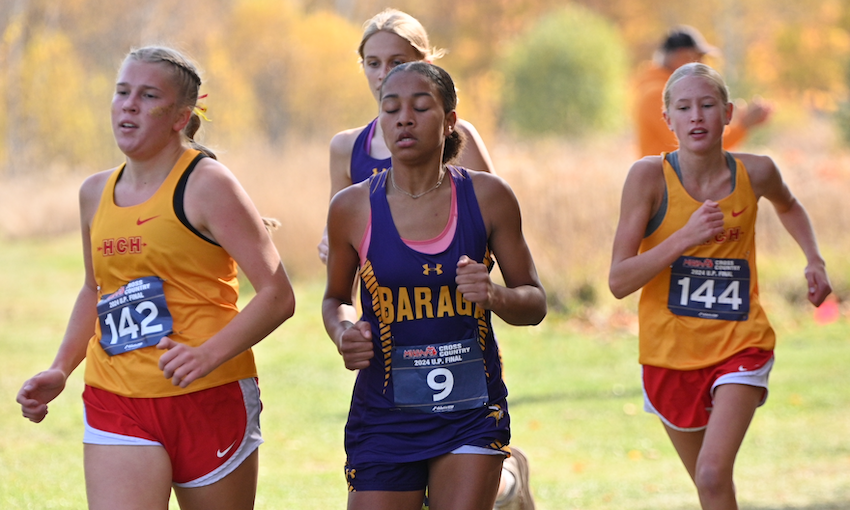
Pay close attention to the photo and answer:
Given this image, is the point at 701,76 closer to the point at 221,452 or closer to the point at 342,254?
the point at 342,254

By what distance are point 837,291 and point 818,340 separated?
1485 mm

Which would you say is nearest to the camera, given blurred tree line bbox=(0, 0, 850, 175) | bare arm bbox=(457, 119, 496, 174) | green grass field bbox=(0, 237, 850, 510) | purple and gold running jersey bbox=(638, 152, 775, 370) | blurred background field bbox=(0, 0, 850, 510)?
purple and gold running jersey bbox=(638, 152, 775, 370)

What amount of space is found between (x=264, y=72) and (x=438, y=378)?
2699 cm

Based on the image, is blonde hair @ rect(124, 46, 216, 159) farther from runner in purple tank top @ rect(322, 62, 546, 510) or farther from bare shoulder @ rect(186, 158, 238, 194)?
runner in purple tank top @ rect(322, 62, 546, 510)

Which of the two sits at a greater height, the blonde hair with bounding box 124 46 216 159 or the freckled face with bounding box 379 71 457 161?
the blonde hair with bounding box 124 46 216 159

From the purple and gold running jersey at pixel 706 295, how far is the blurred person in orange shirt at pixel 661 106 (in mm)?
1362

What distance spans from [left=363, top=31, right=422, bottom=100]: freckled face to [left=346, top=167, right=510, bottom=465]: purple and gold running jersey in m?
1.07

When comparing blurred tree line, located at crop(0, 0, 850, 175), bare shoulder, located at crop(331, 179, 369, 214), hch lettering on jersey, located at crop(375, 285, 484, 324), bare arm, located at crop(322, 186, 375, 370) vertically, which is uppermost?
blurred tree line, located at crop(0, 0, 850, 175)

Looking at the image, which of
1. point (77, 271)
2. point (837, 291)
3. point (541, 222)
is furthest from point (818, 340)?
point (77, 271)

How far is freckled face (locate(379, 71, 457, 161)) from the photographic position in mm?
2947

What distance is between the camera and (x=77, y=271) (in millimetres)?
16234

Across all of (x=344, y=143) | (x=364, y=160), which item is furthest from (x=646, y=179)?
(x=344, y=143)

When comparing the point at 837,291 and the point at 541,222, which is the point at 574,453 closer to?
the point at 541,222

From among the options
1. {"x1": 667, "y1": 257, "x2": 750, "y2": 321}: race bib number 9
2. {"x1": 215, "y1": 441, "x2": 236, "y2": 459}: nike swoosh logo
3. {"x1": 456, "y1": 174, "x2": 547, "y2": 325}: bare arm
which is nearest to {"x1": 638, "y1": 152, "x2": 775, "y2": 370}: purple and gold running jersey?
{"x1": 667, "y1": 257, "x2": 750, "y2": 321}: race bib number 9
